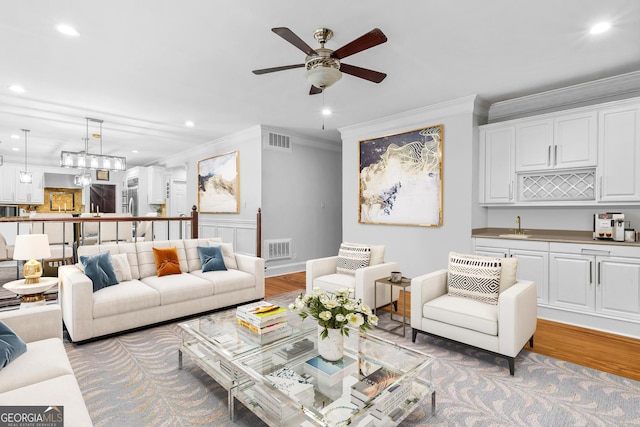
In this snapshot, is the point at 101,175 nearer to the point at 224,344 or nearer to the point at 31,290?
the point at 31,290

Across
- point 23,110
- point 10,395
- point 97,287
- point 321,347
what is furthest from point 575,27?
point 23,110

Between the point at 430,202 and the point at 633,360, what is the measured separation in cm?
257

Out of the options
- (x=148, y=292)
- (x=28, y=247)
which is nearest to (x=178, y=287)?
(x=148, y=292)

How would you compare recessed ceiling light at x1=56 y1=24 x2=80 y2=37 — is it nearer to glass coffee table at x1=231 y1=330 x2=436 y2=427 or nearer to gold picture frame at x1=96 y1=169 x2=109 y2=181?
glass coffee table at x1=231 y1=330 x2=436 y2=427

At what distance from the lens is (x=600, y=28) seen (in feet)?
8.46

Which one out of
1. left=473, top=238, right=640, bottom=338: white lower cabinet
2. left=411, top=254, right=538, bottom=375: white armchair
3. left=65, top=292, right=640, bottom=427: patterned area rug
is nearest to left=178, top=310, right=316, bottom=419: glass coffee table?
left=65, top=292, right=640, bottom=427: patterned area rug

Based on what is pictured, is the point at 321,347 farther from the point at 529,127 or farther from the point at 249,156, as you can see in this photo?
the point at 249,156

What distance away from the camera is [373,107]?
181 inches

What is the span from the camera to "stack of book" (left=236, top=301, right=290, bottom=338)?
2350mm

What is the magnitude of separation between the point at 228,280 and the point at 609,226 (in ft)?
14.0

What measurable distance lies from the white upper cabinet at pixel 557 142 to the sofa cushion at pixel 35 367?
4785mm

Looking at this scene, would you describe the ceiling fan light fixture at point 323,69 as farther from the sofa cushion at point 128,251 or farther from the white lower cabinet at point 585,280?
the white lower cabinet at point 585,280

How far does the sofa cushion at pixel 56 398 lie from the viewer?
1.28m

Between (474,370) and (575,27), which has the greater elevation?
(575,27)
